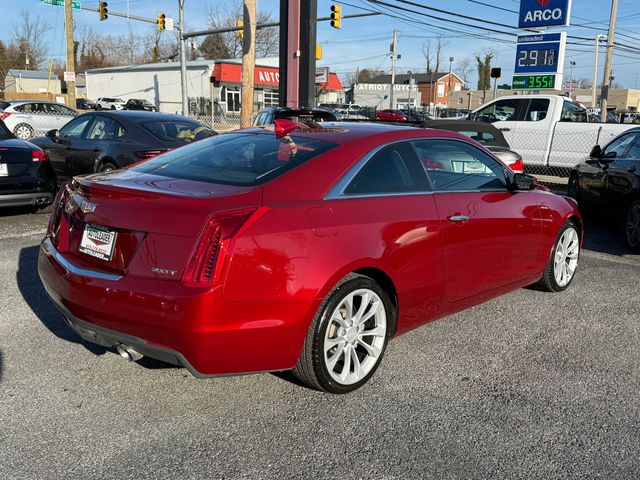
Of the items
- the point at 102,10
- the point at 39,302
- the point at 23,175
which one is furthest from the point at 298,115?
the point at 102,10

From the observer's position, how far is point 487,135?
34.7ft

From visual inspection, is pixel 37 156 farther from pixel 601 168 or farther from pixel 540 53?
Answer: pixel 540 53

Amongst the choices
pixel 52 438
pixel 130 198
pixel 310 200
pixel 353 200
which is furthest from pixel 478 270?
pixel 52 438

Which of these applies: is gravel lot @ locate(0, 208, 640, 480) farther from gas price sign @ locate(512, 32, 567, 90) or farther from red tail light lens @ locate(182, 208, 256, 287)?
gas price sign @ locate(512, 32, 567, 90)

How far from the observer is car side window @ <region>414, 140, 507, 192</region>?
4.18 m

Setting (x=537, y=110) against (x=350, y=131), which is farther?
(x=537, y=110)

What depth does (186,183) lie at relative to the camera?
3416mm

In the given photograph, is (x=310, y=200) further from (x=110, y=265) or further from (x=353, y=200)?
(x=110, y=265)

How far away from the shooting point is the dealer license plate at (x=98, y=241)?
10.4 feet

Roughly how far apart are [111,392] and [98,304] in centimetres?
62

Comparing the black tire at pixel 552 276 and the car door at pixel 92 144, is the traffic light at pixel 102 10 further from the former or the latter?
the black tire at pixel 552 276

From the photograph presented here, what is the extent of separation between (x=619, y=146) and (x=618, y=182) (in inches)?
35.6

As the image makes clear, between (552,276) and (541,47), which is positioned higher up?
(541,47)

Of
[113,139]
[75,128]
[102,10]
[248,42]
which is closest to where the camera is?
[113,139]
